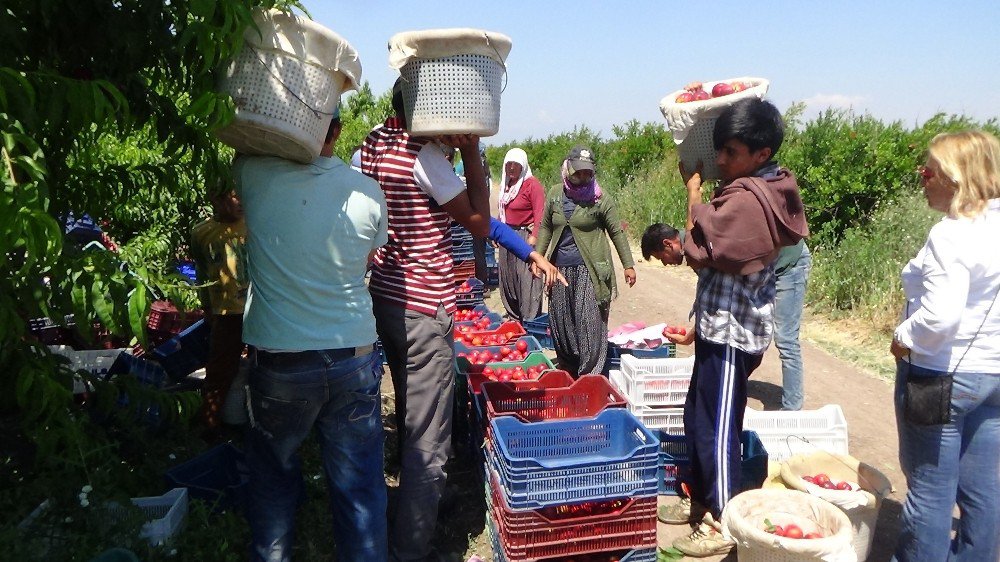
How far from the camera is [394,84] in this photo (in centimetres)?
307

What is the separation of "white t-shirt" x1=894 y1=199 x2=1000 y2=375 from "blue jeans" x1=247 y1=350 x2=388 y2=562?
83.0 inches

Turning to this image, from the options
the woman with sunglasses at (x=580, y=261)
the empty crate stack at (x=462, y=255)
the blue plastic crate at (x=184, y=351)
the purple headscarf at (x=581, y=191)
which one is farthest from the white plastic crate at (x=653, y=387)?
the empty crate stack at (x=462, y=255)

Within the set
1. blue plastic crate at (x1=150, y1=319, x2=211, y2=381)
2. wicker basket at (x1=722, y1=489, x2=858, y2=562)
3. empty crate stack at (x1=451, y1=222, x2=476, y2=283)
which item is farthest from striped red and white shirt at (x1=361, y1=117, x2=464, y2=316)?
empty crate stack at (x1=451, y1=222, x2=476, y2=283)

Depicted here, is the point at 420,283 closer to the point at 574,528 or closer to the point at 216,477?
the point at 574,528

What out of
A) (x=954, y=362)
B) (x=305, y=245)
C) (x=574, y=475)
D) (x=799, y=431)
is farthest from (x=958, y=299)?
(x=305, y=245)

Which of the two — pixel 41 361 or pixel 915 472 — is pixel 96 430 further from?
pixel 915 472

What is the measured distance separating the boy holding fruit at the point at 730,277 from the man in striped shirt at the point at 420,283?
3.52ft

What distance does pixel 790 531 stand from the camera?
3027mm

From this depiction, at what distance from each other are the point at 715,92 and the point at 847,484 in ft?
6.54

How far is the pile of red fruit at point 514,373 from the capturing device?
465cm

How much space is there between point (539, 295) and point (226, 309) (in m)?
3.85

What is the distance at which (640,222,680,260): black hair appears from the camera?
3787mm

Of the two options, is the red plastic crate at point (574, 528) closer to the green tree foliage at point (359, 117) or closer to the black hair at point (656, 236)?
the black hair at point (656, 236)

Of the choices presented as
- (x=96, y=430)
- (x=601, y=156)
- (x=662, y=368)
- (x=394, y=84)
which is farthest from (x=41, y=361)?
(x=601, y=156)
